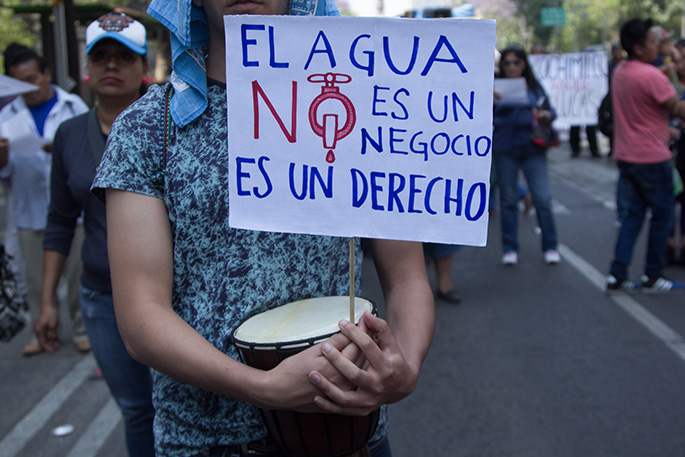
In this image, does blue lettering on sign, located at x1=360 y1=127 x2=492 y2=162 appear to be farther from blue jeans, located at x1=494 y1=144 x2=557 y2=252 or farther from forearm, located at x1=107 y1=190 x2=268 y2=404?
blue jeans, located at x1=494 y1=144 x2=557 y2=252

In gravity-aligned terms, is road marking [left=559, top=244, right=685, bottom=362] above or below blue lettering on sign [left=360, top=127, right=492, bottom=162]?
below

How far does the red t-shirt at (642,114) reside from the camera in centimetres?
575

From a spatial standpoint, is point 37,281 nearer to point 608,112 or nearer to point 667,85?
point 667,85

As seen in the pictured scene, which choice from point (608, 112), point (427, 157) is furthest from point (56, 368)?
point (608, 112)

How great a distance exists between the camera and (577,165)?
14.7m

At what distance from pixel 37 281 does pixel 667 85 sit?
4.77 m

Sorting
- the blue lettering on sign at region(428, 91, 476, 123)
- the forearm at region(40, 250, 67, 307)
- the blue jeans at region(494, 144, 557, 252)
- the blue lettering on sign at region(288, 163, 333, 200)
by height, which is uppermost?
the blue lettering on sign at region(428, 91, 476, 123)

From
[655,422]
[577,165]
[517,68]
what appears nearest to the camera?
[655,422]

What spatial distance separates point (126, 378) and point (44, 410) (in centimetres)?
190

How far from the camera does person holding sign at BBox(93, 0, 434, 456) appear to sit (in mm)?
1431

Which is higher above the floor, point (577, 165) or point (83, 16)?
point (83, 16)

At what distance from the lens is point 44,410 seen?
432 cm

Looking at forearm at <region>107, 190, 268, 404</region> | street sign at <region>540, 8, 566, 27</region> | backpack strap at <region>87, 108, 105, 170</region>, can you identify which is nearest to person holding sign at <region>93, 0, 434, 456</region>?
forearm at <region>107, 190, 268, 404</region>

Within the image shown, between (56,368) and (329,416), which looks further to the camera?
(56,368)
